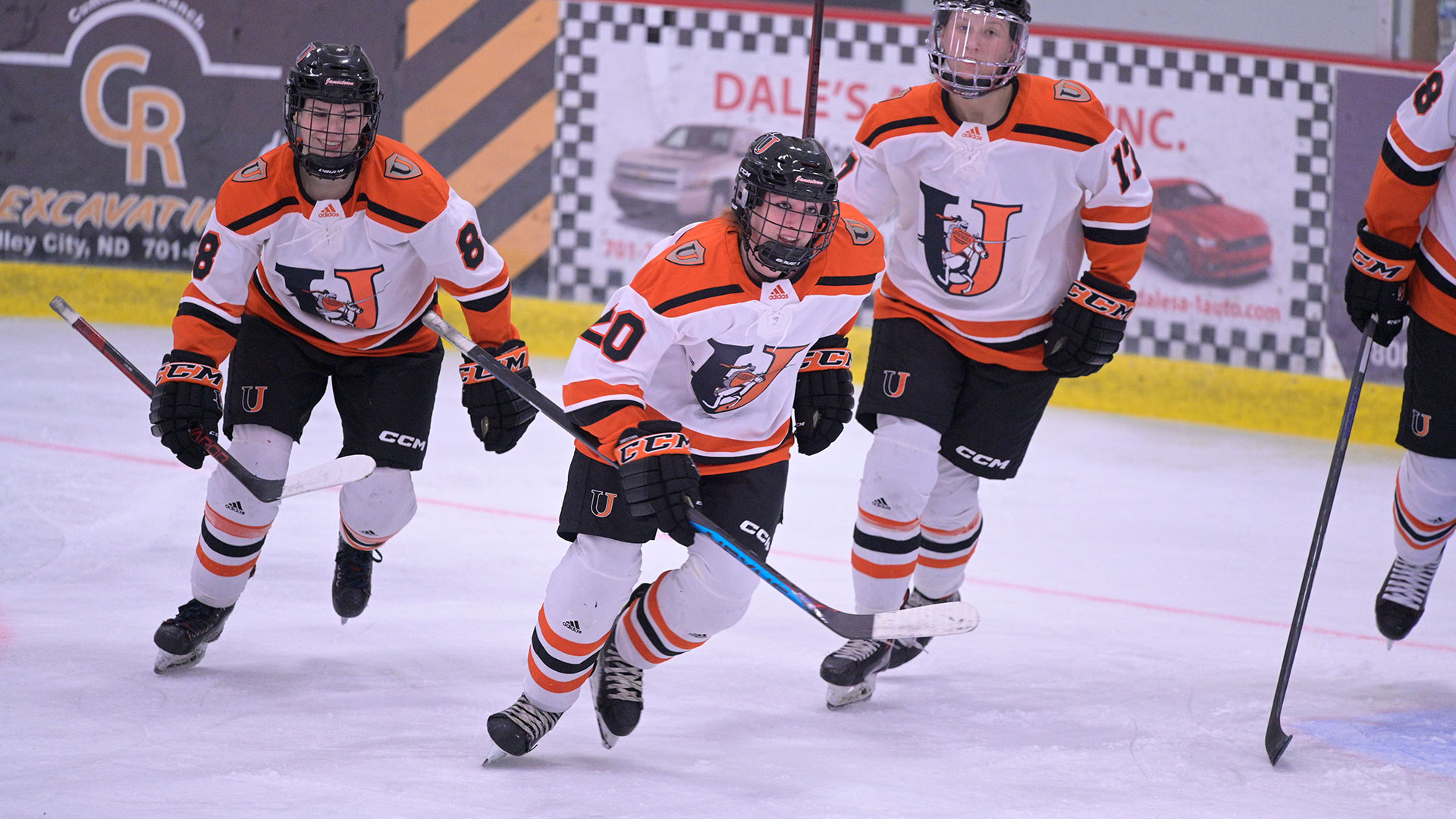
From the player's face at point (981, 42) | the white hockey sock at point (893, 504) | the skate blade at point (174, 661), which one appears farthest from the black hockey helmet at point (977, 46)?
the skate blade at point (174, 661)

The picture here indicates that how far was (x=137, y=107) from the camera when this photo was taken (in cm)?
643

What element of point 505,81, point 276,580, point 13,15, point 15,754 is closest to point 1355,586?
point 276,580

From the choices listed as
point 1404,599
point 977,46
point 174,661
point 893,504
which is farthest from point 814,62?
point 174,661

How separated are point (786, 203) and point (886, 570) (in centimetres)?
93

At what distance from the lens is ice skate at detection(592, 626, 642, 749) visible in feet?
8.74

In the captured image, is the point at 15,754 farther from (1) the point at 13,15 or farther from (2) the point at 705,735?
(1) the point at 13,15

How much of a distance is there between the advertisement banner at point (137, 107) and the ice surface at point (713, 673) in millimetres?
1616

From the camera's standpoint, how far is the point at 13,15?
6379 mm

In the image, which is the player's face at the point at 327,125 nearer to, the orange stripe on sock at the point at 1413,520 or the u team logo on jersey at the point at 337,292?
the u team logo on jersey at the point at 337,292

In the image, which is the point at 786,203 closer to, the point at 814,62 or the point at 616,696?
the point at 616,696

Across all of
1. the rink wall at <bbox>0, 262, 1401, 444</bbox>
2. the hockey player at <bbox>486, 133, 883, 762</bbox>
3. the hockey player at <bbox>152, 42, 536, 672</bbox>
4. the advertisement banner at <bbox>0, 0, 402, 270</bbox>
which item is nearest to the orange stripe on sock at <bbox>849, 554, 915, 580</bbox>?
the hockey player at <bbox>486, 133, 883, 762</bbox>

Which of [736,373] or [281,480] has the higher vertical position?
[736,373]

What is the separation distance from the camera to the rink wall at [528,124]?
19.8 feet

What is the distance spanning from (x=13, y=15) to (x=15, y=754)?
15.8ft
